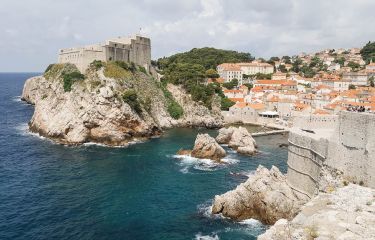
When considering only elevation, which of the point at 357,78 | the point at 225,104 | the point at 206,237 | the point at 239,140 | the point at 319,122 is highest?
the point at 357,78

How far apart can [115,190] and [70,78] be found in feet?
111

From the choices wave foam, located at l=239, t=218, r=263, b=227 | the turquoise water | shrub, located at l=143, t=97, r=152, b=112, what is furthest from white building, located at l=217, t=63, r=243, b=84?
wave foam, located at l=239, t=218, r=263, b=227

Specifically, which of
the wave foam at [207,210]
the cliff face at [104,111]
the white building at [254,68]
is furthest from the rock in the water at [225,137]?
the white building at [254,68]

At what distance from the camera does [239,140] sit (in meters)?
52.3

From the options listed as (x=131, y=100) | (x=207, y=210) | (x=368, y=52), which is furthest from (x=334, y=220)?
(x=368, y=52)

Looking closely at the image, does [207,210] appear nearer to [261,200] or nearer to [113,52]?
[261,200]

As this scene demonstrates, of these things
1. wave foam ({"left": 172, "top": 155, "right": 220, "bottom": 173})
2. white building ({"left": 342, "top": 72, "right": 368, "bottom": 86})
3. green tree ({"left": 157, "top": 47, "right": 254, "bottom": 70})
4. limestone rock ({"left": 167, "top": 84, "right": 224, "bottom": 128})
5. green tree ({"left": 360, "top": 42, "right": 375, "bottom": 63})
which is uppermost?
green tree ({"left": 360, "top": 42, "right": 375, "bottom": 63})

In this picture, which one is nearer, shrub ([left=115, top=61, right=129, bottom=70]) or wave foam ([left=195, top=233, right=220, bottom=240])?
wave foam ([left=195, top=233, right=220, bottom=240])

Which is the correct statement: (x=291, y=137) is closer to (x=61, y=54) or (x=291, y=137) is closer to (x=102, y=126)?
(x=102, y=126)

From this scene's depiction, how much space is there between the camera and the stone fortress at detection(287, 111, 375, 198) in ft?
70.2

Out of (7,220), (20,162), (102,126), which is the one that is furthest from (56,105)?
(7,220)

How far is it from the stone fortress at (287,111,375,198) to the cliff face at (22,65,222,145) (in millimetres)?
30765

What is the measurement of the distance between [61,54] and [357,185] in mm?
66113

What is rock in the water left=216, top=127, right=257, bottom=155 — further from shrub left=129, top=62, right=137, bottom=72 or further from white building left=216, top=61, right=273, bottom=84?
white building left=216, top=61, right=273, bottom=84
